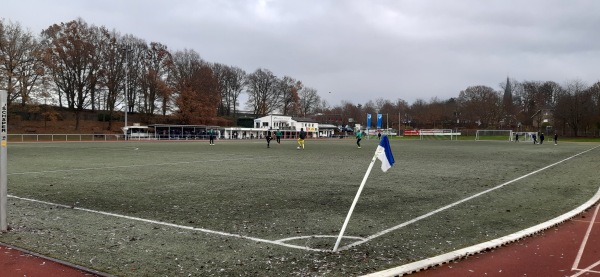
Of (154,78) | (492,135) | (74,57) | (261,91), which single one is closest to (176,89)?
(154,78)

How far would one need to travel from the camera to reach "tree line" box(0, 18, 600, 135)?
54.0 meters

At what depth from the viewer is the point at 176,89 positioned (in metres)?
77.5

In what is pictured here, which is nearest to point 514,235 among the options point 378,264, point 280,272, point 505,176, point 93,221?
point 378,264

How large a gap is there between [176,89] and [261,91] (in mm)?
38623

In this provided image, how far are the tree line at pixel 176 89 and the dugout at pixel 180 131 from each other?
4689mm

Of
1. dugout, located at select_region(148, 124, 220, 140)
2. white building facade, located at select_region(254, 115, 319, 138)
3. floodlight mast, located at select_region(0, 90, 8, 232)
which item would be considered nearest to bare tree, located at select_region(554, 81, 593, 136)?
white building facade, located at select_region(254, 115, 319, 138)

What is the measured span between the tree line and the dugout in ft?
15.4

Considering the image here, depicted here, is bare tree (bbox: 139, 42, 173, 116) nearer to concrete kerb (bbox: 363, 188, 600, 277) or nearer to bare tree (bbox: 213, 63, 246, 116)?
bare tree (bbox: 213, 63, 246, 116)

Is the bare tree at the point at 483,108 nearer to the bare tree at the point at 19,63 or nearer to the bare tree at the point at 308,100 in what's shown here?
the bare tree at the point at 308,100

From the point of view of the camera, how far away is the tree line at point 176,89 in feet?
177

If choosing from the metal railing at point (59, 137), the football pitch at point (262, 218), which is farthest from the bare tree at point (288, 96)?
Answer: the football pitch at point (262, 218)

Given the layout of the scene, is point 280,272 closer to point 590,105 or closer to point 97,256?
point 97,256

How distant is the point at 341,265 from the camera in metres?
A: 5.09

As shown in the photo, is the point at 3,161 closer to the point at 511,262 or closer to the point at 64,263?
the point at 64,263
